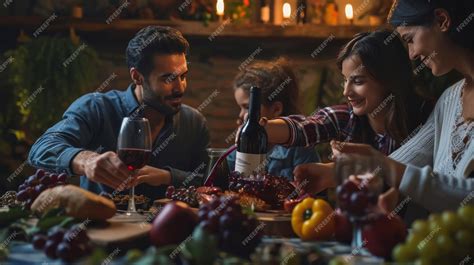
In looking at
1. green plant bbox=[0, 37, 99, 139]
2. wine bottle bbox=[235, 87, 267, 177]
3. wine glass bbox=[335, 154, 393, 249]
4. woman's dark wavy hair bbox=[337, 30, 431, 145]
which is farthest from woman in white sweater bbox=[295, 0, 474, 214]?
green plant bbox=[0, 37, 99, 139]

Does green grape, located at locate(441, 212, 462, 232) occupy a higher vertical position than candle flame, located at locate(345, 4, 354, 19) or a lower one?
higher

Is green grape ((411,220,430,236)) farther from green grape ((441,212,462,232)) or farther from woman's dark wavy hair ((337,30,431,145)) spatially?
woman's dark wavy hair ((337,30,431,145))

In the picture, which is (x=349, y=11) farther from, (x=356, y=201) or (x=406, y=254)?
(x=406, y=254)

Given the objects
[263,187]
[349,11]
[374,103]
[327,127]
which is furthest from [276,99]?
[263,187]

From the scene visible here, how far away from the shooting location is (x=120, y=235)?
139 cm

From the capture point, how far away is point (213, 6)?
4398mm

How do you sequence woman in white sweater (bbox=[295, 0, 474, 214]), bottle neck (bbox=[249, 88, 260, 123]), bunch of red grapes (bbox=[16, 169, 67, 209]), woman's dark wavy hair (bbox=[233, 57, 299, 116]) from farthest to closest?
woman's dark wavy hair (bbox=[233, 57, 299, 116]) → bottle neck (bbox=[249, 88, 260, 123]) → woman in white sweater (bbox=[295, 0, 474, 214]) → bunch of red grapes (bbox=[16, 169, 67, 209])

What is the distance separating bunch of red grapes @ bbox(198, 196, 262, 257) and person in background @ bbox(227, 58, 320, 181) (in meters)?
1.70

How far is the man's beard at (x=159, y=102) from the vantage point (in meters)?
2.92

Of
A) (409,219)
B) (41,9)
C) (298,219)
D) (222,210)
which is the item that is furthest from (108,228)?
Result: (41,9)

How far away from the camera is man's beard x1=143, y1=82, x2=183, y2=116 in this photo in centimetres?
292

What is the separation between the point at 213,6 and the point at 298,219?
294 cm

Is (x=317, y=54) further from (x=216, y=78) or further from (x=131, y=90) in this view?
(x=131, y=90)

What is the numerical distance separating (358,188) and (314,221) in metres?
0.27
